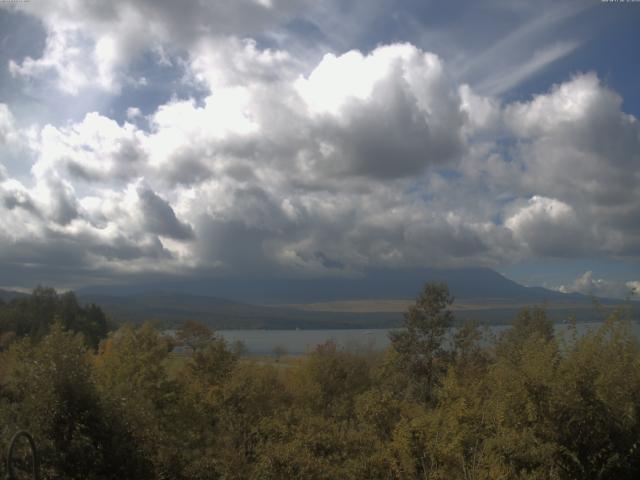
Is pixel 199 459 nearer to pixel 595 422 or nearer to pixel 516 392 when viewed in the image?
pixel 516 392

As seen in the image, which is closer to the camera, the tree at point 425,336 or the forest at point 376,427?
the forest at point 376,427

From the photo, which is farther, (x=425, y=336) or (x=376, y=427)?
(x=425, y=336)

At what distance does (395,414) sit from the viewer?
2209 centimetres

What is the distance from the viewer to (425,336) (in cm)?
4581

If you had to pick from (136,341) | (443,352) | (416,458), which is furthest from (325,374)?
(416,458)

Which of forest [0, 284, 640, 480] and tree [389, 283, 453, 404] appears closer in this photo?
forest [0, 284, 640, 480]

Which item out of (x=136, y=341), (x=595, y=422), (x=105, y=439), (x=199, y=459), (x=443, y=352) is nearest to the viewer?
(x=105, y=439)

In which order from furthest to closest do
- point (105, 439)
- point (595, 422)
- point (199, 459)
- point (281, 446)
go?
point (199, 459) → point (281, 446) → point (595, 422) → point (105, 439)

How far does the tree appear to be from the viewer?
144 feet

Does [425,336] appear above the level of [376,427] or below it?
above

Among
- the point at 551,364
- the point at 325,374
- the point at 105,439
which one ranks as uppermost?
the point at 551,364

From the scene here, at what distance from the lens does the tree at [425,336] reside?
4394cm

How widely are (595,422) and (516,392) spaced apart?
2089 millimetres

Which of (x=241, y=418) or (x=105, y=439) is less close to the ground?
(x=105, y=439)
